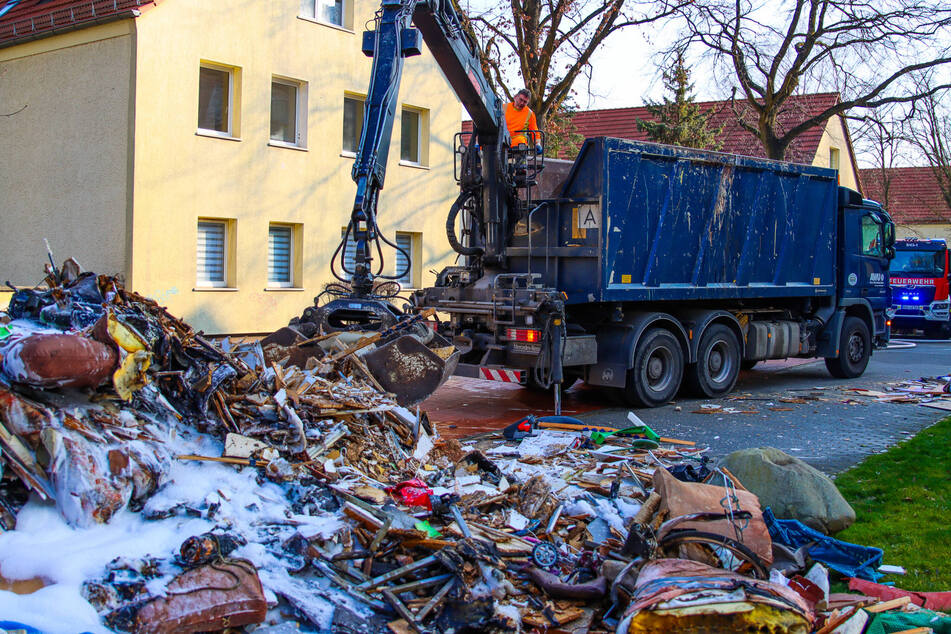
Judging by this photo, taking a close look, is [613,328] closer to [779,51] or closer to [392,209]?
[392,209]

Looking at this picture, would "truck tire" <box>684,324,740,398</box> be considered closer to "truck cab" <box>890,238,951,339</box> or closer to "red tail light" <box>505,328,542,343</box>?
"red tail light" <box>505,328,542,343</box>

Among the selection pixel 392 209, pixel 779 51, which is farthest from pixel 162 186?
pixel 779 51

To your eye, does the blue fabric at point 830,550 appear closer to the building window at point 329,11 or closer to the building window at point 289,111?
the building window at point 289,111

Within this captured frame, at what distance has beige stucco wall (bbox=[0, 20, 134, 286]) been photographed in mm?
15508

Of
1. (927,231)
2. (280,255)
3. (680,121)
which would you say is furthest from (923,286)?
(927,231)

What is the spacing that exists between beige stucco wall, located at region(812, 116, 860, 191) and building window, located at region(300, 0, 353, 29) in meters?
20.8

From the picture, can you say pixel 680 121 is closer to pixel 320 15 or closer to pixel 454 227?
pixel 320 15

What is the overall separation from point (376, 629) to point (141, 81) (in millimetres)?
13612

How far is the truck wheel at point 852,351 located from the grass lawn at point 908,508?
5872 millimetres

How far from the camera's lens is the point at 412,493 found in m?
5.68

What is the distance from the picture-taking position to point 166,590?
157 inches

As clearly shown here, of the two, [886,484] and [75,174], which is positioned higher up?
[75,174]

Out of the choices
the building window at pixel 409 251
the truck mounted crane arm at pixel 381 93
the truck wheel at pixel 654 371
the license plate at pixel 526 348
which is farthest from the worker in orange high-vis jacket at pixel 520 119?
the building window at pixel 409 251

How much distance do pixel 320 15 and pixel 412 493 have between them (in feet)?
50.2
